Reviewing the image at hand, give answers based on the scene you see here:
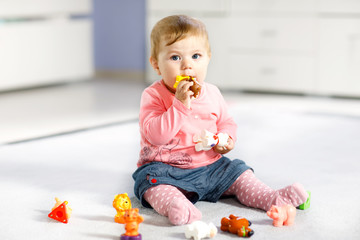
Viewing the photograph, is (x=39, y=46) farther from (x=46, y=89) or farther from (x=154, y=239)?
(x=154, y=239)

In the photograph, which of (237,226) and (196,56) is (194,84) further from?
(237,226)

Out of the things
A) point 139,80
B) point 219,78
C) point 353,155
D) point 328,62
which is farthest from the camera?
point 139,80

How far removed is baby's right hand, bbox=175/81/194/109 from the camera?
4.15ft

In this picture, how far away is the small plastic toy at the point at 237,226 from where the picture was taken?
115cm

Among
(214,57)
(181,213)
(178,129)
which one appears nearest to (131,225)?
(181,213)

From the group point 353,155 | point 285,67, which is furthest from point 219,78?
point 353,155

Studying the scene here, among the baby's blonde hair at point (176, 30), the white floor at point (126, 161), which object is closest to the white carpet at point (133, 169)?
the white floor at point (126, 161)

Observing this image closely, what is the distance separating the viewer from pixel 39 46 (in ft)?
10.6

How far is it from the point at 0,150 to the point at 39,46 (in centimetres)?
143

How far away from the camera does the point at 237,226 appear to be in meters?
1.15

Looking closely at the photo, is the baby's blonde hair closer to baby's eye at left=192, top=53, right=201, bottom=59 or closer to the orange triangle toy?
baby's eye at left=192, top=53, right=201, bottom=59

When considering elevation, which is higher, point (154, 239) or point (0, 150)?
point (154, 239)

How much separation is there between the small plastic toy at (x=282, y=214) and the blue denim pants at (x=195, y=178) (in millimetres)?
183

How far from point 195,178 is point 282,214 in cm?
24
